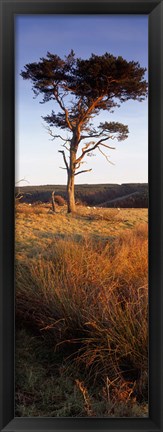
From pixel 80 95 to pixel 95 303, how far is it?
103 cm

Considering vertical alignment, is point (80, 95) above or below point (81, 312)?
above

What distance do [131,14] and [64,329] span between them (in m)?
1.56

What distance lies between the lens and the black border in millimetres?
1934

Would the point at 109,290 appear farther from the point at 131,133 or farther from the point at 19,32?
the point at 19,32

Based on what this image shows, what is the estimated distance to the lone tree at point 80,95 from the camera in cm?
202

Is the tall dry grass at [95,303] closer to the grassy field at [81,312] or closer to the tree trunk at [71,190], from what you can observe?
the grassy field at [81,312]

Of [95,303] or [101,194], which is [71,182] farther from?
[95,303]

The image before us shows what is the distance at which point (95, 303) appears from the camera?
6.59 ft

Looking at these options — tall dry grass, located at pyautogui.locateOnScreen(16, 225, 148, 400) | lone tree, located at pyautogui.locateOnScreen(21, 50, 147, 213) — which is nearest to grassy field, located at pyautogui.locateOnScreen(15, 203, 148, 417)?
tall dry grass, located at pyautogui.locateOnScreen(16, 225, 148, 400)

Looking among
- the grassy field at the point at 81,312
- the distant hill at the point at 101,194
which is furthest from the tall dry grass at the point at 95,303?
the distant hill at the point at 101,194

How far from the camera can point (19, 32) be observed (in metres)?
2.00

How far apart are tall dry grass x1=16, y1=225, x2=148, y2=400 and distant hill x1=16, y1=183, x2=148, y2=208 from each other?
0.15 m
